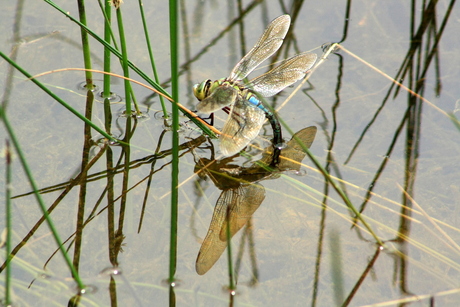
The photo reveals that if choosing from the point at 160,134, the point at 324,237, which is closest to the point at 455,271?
the point at 324,237

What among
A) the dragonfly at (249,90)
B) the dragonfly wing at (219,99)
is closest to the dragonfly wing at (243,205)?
the dragonfly at (249,90)

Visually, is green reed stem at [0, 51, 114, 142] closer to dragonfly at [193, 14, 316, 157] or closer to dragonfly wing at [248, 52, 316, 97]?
dragonfly at [193, 14, 316, 157]

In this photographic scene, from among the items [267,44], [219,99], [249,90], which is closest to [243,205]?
[219,99]

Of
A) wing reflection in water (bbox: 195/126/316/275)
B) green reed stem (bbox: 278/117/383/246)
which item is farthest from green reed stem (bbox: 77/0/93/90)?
green reed stem (bbox: 278/117/383/246)

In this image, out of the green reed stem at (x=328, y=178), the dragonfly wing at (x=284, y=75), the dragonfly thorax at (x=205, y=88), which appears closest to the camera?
the green reed stem at (x=328, y=178)

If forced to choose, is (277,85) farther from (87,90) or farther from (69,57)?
(69,57)

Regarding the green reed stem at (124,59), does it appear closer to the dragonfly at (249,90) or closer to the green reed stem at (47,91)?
the green reed stem at (47,91)
